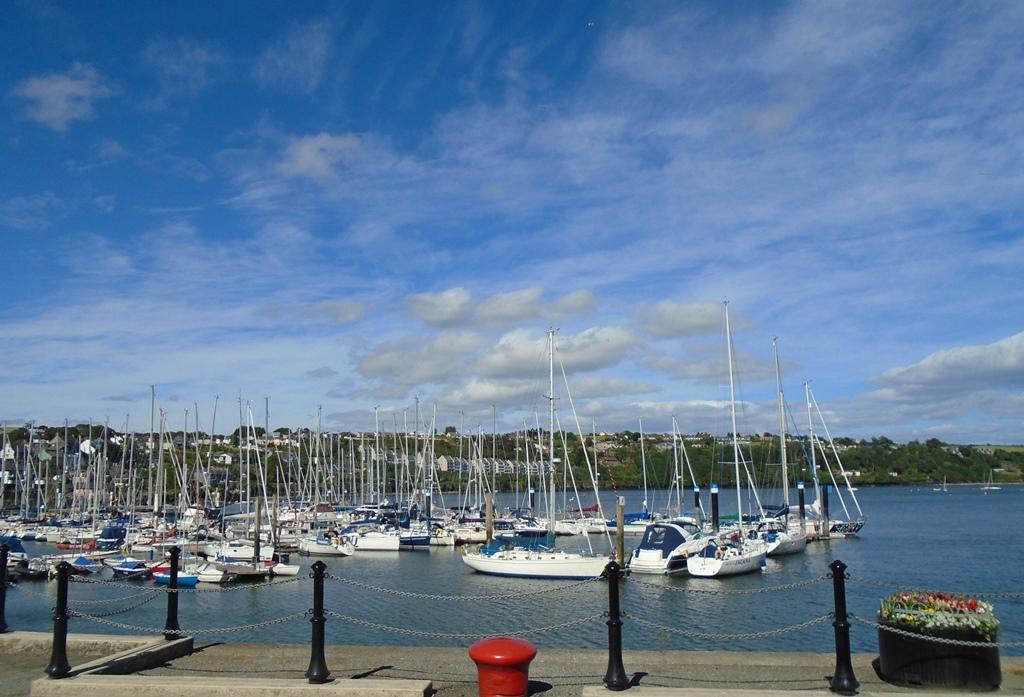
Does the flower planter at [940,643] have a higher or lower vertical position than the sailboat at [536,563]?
higher

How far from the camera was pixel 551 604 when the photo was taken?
39.4 meters

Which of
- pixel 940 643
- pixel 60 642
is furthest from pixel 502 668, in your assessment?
pixel 60 642

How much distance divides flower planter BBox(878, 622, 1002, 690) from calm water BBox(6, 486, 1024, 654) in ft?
32.5

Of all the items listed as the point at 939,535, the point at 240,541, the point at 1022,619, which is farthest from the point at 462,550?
the point at 939,535

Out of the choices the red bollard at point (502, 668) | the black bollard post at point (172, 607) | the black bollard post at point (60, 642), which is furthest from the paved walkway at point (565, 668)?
the black bollard post at point (60, 642)

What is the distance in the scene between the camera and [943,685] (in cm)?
873

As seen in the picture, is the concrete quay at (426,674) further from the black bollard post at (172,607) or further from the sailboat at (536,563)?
the sailboat at (536,563)

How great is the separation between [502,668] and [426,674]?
2.06m

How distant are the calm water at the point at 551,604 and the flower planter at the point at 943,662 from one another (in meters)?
9.90

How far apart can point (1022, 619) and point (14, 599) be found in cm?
5093

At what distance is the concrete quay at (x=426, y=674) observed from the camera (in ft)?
27.6

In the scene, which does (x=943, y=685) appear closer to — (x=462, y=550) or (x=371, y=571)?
(x=371, y=571)

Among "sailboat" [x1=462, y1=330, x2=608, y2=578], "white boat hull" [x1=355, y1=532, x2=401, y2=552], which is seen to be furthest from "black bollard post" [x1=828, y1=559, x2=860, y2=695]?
"white boat hull" [x1=355, y1=532, x2=401, y2=552]

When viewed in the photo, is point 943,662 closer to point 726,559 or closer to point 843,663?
point 843,663
